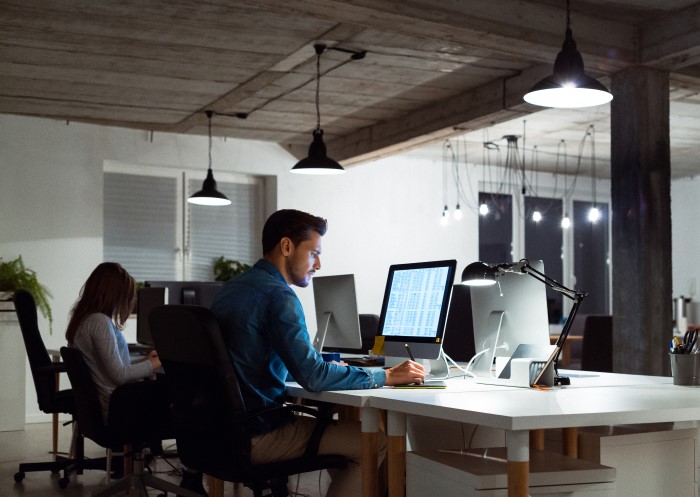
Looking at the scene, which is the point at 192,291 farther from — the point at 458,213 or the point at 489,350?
the point at 458,213

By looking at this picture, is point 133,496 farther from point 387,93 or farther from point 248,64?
point 387,93

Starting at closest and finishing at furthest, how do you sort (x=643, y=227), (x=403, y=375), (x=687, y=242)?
(x=403, y=375), (x=643, y=227), (x=687, y=242)

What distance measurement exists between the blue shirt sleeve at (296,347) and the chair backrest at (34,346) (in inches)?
103

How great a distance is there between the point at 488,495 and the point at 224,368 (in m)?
0.90

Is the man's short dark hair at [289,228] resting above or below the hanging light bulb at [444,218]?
below

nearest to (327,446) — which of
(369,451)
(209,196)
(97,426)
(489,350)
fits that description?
(369,451)

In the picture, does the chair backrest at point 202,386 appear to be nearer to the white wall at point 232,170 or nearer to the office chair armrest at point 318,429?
the office chair armrest at point 318,429

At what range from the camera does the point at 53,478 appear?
547 cm

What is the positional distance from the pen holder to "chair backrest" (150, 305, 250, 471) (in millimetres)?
1643

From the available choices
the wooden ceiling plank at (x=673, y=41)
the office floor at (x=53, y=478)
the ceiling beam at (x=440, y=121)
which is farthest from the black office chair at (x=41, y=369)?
the wooden ceiling plank at (x=673, y=41)

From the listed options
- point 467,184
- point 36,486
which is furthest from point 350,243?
point 36,486

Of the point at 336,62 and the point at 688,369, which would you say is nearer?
the point at 688,369

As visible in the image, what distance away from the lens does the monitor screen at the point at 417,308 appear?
3506mm

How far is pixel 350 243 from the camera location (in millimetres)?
10406
